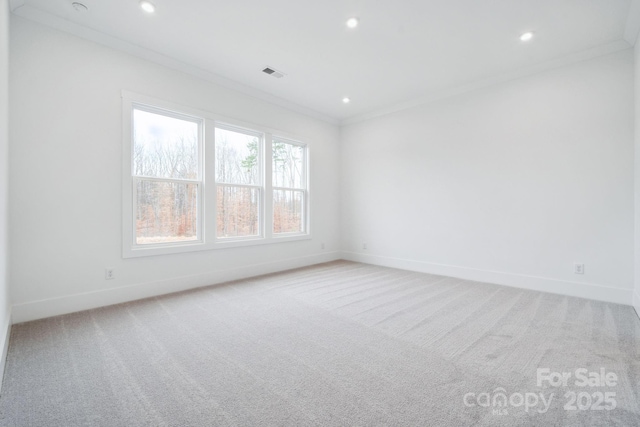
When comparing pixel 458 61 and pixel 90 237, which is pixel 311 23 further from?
pixel 90 237

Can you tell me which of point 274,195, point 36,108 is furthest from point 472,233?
point 36,108

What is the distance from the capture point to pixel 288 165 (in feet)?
16.9

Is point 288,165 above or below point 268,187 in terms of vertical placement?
above

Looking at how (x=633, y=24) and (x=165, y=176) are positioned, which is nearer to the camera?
(x=633, y=24)

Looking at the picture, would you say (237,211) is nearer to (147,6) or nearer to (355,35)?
(147,6)

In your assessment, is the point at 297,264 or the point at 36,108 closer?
the point at 36,108

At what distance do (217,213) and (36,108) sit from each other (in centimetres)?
211

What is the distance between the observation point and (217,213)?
4.07 metres

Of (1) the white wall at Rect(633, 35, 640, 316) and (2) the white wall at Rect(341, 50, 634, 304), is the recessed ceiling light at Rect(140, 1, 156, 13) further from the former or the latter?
(1) the white wall at Rect(633, 35, 640, 316)

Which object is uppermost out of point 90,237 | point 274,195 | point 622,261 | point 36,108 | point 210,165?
point 36,108

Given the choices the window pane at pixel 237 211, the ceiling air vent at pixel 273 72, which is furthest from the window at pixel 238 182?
the ceiling air vent at pixel 273 72

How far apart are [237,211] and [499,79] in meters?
4.24

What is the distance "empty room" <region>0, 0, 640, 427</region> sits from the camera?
169 centimetres

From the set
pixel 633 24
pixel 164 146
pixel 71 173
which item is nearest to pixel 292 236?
pixel 164 146
